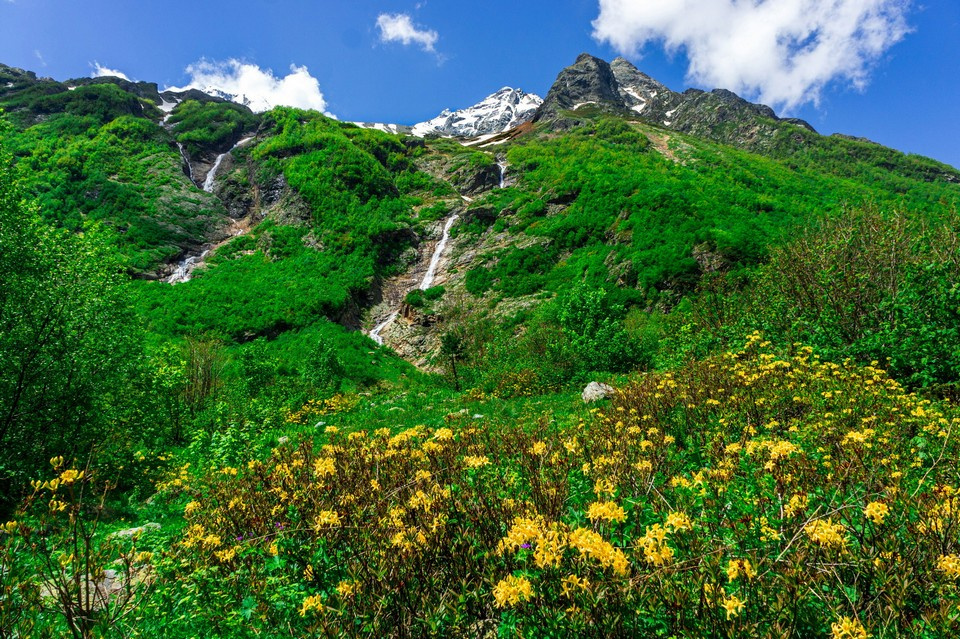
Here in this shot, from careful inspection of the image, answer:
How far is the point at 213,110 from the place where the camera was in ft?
240

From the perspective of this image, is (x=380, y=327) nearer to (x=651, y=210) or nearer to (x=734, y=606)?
(x=651, y=210)

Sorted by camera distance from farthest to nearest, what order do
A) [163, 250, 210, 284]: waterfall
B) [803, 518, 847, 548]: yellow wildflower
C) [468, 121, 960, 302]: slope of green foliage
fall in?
[163, 250, 210, 284]: waterfall → [468, 121, 960, 302]: slope of green foliage → [803, 518, 847, 548]: yellow wildflower

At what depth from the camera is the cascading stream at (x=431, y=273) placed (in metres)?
38.1

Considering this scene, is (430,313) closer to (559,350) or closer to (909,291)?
(559,350)

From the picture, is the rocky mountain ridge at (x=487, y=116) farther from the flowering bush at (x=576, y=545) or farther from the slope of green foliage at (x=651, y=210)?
the flowering bush at (x=576, y=545)

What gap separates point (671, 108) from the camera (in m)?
125

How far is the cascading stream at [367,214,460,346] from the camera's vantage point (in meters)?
38.1

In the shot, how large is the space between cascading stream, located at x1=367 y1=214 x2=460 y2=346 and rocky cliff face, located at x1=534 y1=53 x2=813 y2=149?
4593 cm

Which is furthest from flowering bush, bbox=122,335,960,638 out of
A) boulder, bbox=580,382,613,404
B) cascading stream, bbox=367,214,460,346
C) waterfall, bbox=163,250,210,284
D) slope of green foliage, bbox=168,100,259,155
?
slope of green foliage, bbox=168,100,259,155

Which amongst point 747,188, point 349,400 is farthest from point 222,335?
point 747,188

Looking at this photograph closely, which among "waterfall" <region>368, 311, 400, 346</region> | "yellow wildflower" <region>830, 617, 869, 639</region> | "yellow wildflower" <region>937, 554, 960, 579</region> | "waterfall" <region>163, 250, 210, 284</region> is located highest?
"waterfall" <region>163, 250, 210, 284</region>

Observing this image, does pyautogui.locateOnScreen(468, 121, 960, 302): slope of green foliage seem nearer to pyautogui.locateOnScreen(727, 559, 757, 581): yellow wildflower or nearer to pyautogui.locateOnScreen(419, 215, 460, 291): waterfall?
pyautogui.locateOnScreen(419, 215, 460, 291): waterfall

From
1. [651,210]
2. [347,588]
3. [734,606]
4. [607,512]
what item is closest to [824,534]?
[734,606]

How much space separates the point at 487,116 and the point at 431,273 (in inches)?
6526
